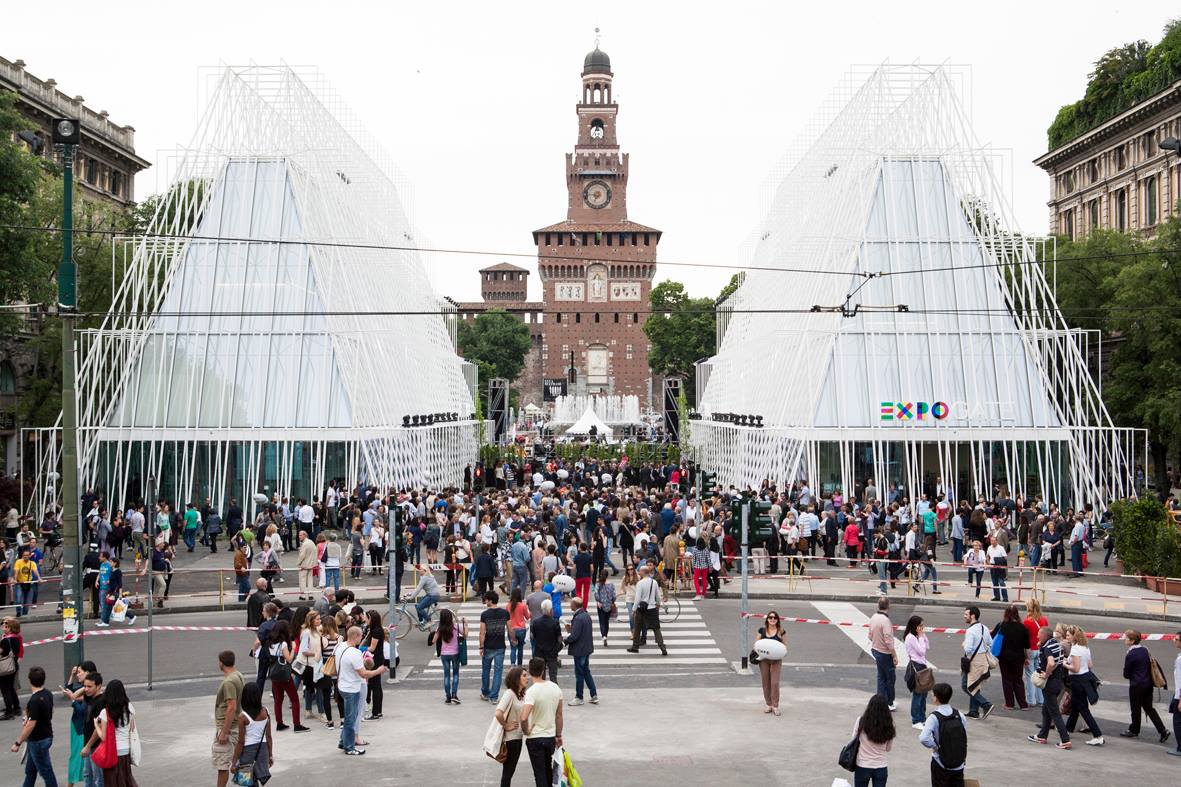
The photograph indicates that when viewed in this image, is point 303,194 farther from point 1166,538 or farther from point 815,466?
point 1166,538

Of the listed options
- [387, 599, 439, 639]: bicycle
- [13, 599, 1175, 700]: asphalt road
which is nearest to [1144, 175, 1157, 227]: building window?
[13, 599, 1175, 700]: asphalt road

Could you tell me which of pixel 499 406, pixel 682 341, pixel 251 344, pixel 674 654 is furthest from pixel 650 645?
pixel 682 341

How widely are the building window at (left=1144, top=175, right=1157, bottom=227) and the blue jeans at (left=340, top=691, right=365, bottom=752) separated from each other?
194 ft

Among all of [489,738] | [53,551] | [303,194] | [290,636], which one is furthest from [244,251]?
[489,738]

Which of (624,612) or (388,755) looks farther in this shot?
(624,612)

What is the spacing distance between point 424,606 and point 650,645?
386cm

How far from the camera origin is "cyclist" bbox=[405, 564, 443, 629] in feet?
67.3

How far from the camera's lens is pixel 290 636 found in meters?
15.4

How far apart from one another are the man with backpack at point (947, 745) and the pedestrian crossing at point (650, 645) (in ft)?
28.4

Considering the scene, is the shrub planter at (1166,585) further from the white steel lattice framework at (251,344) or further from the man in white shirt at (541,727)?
the white steel lattice framework at (251,344)

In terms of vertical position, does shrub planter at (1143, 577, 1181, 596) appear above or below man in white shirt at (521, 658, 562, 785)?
above

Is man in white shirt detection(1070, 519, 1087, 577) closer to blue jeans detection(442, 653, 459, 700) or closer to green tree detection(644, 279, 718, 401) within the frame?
blue jeans detection(442, 653, 459, 700)

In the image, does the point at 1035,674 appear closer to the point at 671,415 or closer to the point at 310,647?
the point at 310,647

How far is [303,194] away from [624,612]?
78.3ft
